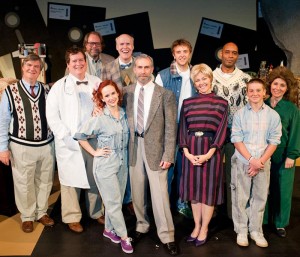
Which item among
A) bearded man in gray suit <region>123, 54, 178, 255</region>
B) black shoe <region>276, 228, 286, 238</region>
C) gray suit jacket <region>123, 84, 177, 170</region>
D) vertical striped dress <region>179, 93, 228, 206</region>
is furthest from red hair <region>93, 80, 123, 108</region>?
black shoe <region>276, 228, 286, 238</region>

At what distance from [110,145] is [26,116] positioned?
78 cm

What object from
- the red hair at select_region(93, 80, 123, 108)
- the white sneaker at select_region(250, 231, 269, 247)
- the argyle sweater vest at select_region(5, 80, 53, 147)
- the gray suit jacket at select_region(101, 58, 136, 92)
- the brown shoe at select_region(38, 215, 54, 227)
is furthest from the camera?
the gray suit jacket at select_region(101, 58, 136, 92)

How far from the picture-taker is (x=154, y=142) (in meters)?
A: 2.56

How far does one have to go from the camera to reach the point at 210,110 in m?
2.59

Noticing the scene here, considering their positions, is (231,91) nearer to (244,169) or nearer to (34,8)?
(244,169)

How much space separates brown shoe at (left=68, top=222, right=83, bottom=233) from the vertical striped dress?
94cm

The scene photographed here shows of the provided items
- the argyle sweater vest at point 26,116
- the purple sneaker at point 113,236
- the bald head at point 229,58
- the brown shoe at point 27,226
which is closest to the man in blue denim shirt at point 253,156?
the bald head at point 229,58

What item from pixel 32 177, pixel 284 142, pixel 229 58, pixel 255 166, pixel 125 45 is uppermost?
pixel 125 45

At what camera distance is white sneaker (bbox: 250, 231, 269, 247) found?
271cm

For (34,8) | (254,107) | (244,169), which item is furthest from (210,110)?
(34,8)

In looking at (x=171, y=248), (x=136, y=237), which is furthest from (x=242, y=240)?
(x=136, y=237)

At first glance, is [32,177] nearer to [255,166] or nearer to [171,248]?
[171,248]

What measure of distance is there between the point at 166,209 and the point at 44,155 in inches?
43.8

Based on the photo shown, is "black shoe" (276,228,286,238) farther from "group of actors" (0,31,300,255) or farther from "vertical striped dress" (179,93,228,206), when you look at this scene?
"vertical striped dress" (179,93,228,206)
